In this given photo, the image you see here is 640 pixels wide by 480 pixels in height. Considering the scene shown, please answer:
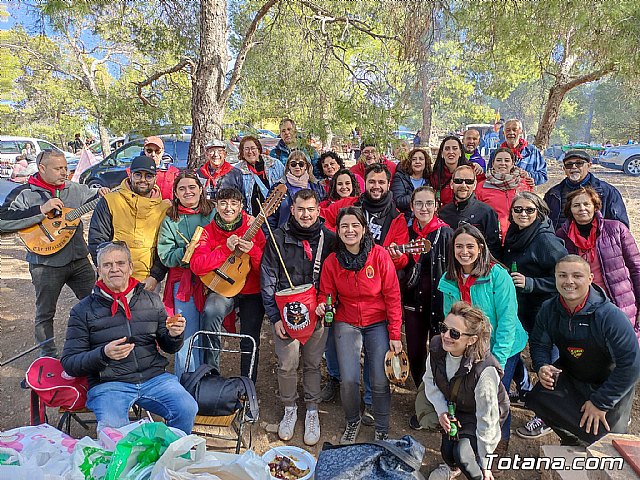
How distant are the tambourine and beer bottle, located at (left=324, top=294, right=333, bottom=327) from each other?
20.4 inches

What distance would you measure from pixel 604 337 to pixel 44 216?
4.69 m

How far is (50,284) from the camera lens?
14.2ft

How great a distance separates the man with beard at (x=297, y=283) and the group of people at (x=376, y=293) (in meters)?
0.01

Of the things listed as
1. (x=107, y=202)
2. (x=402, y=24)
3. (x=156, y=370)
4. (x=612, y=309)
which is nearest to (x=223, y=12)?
(x=402, y=24)

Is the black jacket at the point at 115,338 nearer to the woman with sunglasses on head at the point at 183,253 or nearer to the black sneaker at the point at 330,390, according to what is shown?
the woman with sunglasses on head at the point at 183,253

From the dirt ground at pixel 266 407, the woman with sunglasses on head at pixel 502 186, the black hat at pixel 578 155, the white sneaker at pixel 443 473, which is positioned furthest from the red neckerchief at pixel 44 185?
the black hat at pixel 578 155

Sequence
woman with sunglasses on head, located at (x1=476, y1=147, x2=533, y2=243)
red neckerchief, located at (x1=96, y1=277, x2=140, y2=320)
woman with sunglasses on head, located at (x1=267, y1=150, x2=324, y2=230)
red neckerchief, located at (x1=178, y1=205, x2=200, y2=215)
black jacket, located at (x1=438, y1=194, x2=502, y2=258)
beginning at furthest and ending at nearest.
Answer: woman with sunglasses on head, located at (x1=267, y1=150, x2=324, y2=230)
woman with sunglasses on head, located at (x1=476, y1=147, x2=533, y2=243)
red neckerchief, located at (x1=178, y1=205, x2=200, y2=215)
black jacket, located at (x1=438, y1=194, x2=502, y2=258)
red neckerchief, located at (x1=96, y1=277, x2=140, y2=320)

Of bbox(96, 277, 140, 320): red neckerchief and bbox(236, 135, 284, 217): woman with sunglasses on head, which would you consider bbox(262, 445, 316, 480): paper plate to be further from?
bbox(236, 135, 284, 217): woman with sunglasses on head

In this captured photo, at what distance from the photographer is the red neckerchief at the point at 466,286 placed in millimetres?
3312

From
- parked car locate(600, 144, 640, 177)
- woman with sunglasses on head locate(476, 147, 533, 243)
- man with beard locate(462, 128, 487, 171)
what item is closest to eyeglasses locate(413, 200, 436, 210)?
woman with sunglasses on head locate(476, 147, 533, 243)

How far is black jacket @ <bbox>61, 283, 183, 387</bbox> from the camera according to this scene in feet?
9.78

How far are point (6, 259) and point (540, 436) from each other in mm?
9668

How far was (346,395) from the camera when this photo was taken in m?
3.57

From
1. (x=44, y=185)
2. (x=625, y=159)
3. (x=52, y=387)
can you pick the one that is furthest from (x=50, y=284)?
(x=625, y=159)
